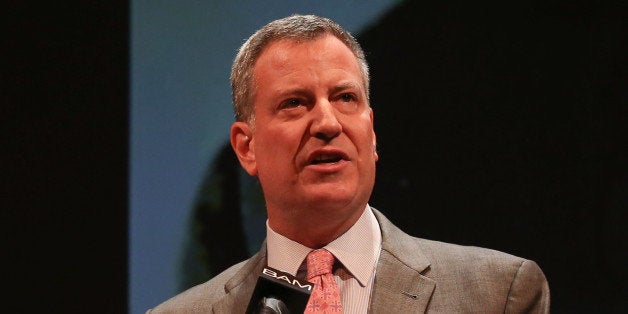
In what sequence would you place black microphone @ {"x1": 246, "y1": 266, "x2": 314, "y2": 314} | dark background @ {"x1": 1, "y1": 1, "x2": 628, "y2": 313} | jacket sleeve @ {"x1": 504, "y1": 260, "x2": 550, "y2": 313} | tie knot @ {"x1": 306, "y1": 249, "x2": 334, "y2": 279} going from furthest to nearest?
1. dark background @ {"x1": 1, "y1": 1, "x2": 628, "y2": 313}
2. tie knot @ {"x1": 306, "y1": 249, "x2": 334, "y2": 279}
3. jacket sleeve @ {"x1": 504, "y1": 260, "x2": 550, "y2": 313}
4. black microphone @ {"x1": 246, "y1": 266, "x2": 314, "y2": 314}

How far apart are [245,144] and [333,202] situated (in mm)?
383

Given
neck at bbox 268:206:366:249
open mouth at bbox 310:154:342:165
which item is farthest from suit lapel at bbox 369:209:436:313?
open mouth at bbox 310:154:342:165

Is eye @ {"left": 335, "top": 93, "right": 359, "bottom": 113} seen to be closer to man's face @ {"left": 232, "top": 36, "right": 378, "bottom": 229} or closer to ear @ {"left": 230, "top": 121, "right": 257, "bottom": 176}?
man's face @ {"left": 232, "top": 36, "right": 378, "bottom": 229}

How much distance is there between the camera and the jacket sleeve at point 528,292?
198 centimetres

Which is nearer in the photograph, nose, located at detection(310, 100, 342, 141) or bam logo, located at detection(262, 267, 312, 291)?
bam logo, located at detection(262, 267, 312, 291)

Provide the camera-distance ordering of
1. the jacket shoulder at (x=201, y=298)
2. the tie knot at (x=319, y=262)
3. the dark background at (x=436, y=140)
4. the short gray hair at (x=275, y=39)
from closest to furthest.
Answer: the tie knot at (x=319, y=262) → the short gray hair at (x=275, y=39) → the jacket shoulder at (x=201, y=298) → the dark background at (x=436, y=140)

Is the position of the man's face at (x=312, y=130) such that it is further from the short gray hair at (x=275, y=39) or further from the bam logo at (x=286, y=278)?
the bam logo at (x=286, y=278)

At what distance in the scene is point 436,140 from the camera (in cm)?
310

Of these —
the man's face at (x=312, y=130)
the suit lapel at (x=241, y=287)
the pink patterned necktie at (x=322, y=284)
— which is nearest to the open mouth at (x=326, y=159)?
the man's face at (x=312, y=130)

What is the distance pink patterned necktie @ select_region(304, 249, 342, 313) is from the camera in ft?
6.57

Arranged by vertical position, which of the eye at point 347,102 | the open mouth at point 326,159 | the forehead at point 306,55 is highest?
the forehead at point 306,55

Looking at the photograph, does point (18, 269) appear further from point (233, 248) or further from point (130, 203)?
point (233, 248)

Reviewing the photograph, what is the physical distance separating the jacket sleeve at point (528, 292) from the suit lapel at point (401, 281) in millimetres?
187

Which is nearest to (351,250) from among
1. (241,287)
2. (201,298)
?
(241,287)
